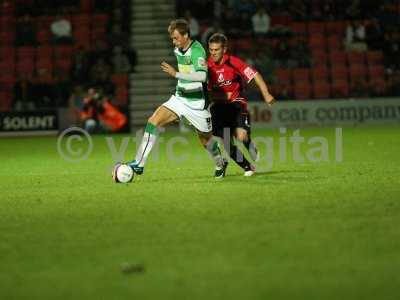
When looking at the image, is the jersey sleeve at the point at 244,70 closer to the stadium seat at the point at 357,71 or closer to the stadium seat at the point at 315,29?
the stadium seat at the point at 357,71

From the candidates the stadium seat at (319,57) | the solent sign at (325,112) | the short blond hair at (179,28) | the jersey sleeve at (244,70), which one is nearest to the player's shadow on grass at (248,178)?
the jersey sleeve at (244,70)

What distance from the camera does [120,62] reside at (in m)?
26.6

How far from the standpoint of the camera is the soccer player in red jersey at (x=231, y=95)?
39.1 ft

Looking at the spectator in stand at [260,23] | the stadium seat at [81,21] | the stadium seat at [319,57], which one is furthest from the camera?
the stadium seat at [81,21]

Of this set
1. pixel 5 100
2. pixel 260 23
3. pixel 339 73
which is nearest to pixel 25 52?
pixel 5 100

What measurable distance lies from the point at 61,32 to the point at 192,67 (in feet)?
56.4

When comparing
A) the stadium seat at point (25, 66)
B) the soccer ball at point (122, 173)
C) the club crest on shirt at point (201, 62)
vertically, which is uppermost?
the stadium seat at point (25, 66)

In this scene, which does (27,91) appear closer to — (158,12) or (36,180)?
(158,12)

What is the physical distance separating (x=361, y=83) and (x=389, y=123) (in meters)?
1.74

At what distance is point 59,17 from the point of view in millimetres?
28234

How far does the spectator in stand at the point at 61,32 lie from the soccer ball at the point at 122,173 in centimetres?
1672

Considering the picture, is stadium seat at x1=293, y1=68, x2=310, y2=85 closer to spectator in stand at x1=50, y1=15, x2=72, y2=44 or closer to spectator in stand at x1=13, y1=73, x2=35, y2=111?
spectator in stand at x1=50, y1=15, x2=72, y2=44

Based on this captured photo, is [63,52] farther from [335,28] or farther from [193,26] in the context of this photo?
[335,28]

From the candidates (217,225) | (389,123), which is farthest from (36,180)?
(389,123)
